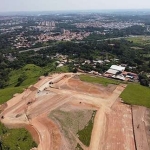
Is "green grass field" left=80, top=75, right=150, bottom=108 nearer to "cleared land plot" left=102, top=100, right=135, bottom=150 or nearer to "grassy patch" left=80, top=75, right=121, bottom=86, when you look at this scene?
"grassy patch" left=80, top=75, right=121, bottom=86

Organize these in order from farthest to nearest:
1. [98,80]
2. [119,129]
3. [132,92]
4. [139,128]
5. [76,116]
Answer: [98,80] → [132,92] → [76,116] → [139,128] → [119,129]

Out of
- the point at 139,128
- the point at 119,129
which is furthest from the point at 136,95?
the point at 119,129

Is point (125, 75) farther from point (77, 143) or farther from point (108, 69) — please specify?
point (77, 143)

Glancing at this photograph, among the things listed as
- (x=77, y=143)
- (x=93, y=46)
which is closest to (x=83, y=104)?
(x=77, y=143)

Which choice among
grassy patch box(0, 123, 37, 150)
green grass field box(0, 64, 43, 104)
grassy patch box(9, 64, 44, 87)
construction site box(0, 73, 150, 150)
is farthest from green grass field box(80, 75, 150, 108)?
grassy patch box(0, 123, 37, 150)

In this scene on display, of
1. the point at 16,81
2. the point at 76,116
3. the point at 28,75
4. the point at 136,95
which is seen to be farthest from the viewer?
the point at 28,75

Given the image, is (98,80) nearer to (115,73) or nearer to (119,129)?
(115,73)
